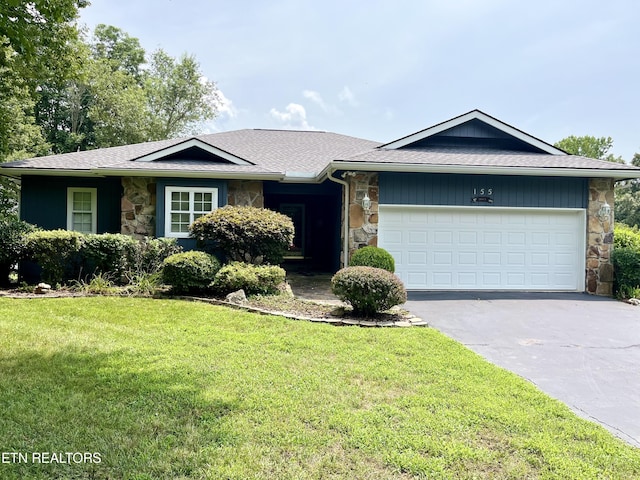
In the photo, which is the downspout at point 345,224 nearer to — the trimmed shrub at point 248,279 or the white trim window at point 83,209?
the trimmed shrub at point 248,279

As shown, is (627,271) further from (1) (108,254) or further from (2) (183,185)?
(1) (108,254)

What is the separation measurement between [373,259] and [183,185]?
17.8 feet

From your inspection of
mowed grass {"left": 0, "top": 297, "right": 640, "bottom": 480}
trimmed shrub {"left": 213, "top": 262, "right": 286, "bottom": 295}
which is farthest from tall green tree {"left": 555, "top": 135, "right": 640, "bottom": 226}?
mowed grass {"left": 0, "top": 297, "right": 640, "bottom": 480}

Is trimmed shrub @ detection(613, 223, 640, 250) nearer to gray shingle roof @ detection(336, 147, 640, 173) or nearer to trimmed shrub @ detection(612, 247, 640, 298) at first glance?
trimmed shrub @ detection(612, 247, 640, 298)

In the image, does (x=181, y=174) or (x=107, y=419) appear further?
(x=181, y=174)

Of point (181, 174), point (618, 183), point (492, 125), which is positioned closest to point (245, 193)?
point (181, 174)

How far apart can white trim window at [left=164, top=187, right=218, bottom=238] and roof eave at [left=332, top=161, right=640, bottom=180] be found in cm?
357

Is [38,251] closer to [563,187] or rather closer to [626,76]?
[563,187]

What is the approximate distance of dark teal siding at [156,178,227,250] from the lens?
1022 cm

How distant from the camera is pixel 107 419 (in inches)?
120

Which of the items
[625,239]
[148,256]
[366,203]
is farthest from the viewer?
[625,239]

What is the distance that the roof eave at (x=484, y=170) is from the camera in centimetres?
923

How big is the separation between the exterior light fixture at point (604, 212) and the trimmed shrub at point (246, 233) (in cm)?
783

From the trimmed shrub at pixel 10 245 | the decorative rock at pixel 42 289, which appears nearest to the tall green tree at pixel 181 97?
the trimmed shrub at pixel 10 245
